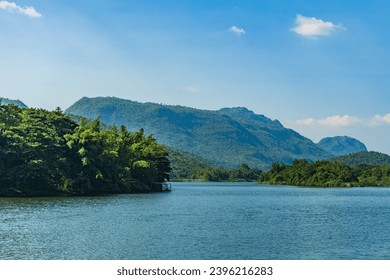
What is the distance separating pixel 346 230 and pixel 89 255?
2031 centimetres

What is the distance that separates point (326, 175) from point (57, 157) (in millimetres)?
99894

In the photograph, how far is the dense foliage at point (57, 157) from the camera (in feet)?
233

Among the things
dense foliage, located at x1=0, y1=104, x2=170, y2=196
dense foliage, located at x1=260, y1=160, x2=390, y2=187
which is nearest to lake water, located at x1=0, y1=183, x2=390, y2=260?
dense foliage, located at x1=0, y1=104, x2=170, y2=196

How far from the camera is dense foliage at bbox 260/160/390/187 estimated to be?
154750mm

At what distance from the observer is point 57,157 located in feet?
249

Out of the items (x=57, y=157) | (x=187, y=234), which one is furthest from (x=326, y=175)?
(x=187, y=234)

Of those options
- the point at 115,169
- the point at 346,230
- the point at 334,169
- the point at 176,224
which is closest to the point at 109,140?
the point at 115,169

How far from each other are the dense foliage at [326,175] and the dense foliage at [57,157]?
253 feet

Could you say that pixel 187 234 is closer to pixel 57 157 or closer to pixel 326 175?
pixel 57 157

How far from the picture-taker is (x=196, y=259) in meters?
27.4

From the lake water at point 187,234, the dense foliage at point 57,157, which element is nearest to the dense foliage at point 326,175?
the dense foliage at point 57,157

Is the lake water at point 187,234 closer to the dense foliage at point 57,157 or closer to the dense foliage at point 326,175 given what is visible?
the dense foliage at point 57,157
